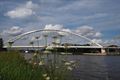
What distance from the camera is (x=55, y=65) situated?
10.7 metres

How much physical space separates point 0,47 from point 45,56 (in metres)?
16.5

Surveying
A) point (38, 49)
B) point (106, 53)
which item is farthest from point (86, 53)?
point (38, 49)

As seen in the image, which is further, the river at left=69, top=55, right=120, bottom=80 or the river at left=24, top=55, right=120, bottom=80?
the river at left=69, top=55, right=120, bottom=80

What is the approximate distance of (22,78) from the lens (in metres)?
9.71

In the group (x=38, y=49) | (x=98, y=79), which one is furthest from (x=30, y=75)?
(x=98, y=79)

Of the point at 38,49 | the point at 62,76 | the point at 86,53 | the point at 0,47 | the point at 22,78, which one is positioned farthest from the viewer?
the point at 86,53

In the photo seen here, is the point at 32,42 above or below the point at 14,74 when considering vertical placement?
→ above

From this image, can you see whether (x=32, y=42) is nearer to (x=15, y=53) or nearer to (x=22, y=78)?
(x=22, y=78)

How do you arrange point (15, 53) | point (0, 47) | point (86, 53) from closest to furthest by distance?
point (15, 53) < point (0, 47) < point (86, 53)

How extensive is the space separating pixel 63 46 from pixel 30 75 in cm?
158

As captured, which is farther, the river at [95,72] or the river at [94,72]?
the river at [95,72]

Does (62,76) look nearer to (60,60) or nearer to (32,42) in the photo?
(60,60)

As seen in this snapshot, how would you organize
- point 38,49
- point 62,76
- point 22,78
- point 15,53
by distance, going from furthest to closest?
1. point 15,53
2. point 38,49
3. point 62,76
4. point 22,78

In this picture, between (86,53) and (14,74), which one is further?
(86,53)
